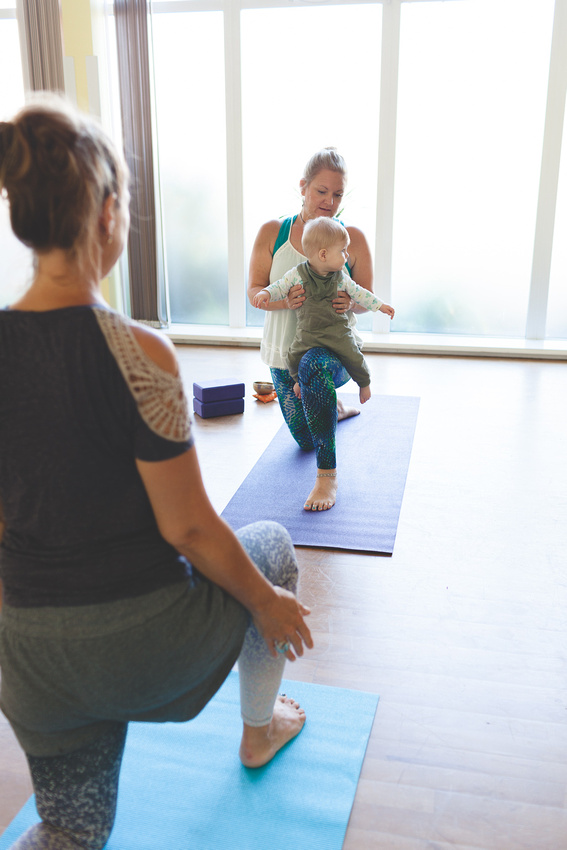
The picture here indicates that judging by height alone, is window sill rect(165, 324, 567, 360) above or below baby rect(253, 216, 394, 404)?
below

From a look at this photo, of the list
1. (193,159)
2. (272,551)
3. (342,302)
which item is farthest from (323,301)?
(193,159)

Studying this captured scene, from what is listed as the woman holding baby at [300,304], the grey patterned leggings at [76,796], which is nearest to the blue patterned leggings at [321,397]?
the woman holding baby at [300,304]

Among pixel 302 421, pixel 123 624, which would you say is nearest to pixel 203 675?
pixel 123 624

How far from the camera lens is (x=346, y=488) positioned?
108 inches

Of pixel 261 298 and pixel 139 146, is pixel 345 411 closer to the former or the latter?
pixel 261 298

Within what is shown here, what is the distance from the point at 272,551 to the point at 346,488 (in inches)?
60.6

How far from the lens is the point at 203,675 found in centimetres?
105

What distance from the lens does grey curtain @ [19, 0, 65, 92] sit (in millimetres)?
4949

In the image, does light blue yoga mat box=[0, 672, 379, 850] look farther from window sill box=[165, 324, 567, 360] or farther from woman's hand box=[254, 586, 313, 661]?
window sill box=[165, 324, 567, 360]

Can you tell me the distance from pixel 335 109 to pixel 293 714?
4.53m

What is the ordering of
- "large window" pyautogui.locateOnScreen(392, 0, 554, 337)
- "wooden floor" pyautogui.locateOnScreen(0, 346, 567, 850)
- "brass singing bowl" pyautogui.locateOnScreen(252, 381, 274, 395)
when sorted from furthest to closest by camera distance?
"large window" pyautogui.locateOnScreen(392, 0, 554, 337) → "brass singing bowl" pyautogui.locateOnScreen(252, 381, 274, 395) → "wooden floor" pyautogui.locateOnScreen(0, 346, 567, 850)

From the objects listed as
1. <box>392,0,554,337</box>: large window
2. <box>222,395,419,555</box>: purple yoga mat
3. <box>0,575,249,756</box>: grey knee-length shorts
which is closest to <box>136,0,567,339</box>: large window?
<box>392,0,554,337</box>: large window

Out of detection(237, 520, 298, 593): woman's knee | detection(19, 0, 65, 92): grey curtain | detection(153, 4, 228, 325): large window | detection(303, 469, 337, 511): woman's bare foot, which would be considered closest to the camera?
detection(237, 520, 298, 593): woman's knee

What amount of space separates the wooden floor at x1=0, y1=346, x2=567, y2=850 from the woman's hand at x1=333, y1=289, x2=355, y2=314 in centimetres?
66
